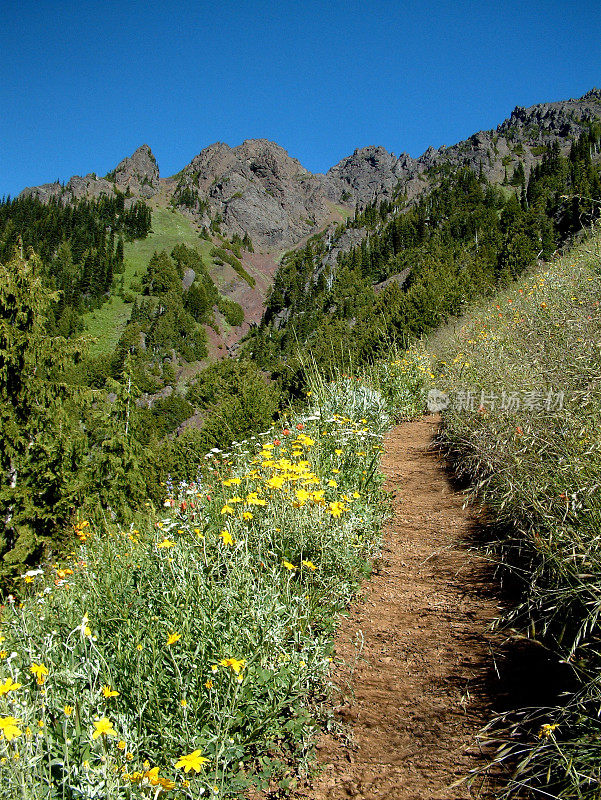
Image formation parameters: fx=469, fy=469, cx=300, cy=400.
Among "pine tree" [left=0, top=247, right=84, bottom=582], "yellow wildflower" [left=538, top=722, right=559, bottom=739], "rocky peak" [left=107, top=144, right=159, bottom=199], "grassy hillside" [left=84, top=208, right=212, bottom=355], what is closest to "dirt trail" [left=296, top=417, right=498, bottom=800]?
"yellow wildflower" [left=538, top=722, right=559, bottom=739]

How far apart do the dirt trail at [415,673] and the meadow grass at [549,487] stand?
0.73ft

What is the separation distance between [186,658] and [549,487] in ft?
7.17

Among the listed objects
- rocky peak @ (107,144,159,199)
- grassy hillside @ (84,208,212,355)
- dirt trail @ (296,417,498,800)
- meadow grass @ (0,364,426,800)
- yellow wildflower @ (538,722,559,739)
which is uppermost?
rocky peak @ (107,144,159,199)

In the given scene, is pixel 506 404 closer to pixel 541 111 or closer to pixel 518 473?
pixel 518 473

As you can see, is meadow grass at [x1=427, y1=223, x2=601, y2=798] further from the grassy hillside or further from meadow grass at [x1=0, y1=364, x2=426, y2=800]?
the grassy hillside

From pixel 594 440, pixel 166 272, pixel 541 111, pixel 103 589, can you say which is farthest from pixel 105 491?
pixel 541 111

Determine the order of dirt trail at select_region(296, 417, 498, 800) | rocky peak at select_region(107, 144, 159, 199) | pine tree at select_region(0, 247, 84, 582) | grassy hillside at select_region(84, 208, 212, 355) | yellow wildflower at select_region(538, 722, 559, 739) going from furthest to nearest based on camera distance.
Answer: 1. rocky peak at select_region(107, 144, 159, 199)
2. grassy hillside at select_region(84, 208, 212, 355)
3. pine tree at select_region(0, 247, 84, 582)
4. dirt trail at select_region(296, 417, 498, 800)
5. yellow wildflower at select_region(538, 722, 559, 739)

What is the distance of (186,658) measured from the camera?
82.9 inches

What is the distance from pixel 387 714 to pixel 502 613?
914 mm

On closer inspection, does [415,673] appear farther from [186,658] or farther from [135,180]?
[135,180]

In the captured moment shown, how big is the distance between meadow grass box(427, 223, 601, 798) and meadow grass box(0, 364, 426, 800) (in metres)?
0.97

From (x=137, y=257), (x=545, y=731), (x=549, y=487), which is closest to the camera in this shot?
(x=545, y=731)

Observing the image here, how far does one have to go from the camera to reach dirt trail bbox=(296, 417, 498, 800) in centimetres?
188

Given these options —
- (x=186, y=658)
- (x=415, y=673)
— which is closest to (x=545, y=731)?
(x=415, y=673)
